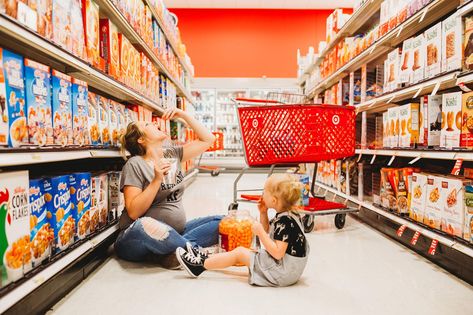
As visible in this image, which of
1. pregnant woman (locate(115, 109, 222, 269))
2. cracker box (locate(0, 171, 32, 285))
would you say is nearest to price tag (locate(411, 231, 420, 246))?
pregnant woman (locate(115, 109, 222, 269))

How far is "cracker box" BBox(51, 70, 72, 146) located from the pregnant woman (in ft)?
1.33

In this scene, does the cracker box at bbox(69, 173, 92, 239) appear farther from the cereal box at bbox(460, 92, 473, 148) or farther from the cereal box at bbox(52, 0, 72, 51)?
the cereal box at bbox(460, 92, 473, 148)

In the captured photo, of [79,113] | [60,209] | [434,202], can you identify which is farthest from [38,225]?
[434,202]

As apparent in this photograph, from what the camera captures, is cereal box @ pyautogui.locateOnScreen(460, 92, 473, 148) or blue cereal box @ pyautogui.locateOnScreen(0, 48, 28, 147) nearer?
blue cereal box @ pyautogui.locateOnScreen(0, 48, 28, 147)

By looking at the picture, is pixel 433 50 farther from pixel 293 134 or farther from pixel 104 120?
pixel 104 120

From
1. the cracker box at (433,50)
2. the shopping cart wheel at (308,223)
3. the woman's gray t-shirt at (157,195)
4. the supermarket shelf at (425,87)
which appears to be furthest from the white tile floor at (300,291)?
the cracker box at (433,50)

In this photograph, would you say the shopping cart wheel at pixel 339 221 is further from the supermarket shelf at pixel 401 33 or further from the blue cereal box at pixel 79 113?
the blue cereal box at pixel 79 113

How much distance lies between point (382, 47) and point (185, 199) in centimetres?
255

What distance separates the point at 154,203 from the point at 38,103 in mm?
853

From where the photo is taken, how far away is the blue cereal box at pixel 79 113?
1646mm

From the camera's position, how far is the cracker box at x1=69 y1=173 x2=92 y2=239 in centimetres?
162

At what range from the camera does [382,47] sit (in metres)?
2.95

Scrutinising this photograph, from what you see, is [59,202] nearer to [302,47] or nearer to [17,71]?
[17,71]

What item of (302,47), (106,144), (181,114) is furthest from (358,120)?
(302,47)
